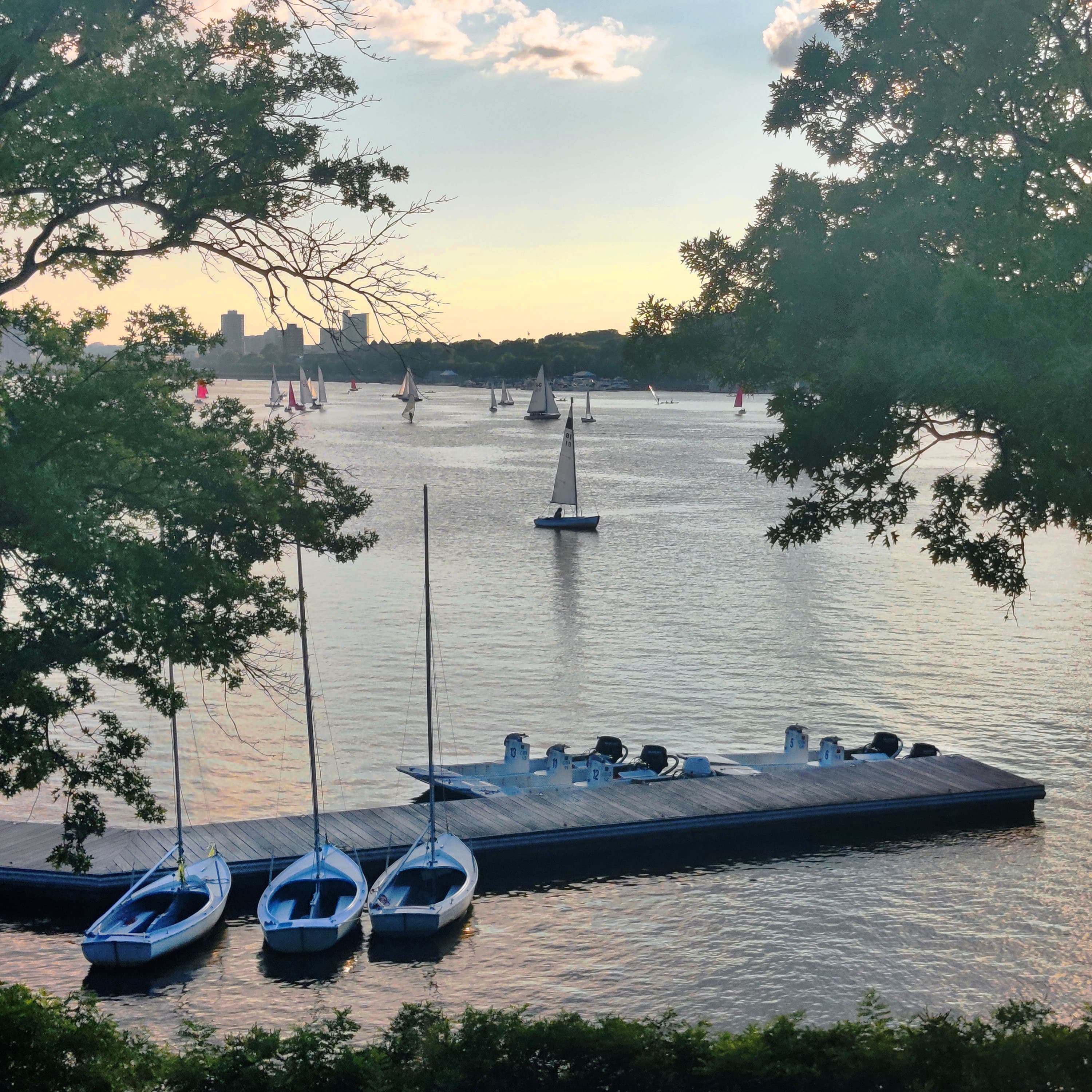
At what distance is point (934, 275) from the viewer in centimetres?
1471

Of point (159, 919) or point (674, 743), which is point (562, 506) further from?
point (159, 919)

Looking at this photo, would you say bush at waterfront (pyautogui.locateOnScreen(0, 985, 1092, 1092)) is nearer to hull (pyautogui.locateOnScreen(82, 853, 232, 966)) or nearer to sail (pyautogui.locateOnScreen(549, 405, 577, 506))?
hull (pyautogui.locateOnScreen(82, 853, 232, 966))

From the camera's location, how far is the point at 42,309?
1507 centimetres

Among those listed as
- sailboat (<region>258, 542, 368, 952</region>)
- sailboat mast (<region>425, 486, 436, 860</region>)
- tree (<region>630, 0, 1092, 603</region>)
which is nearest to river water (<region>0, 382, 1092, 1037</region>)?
sailboat (<region>258, 542, 368, 952</region>)

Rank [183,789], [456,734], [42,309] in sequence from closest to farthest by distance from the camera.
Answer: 1. [42,309]
2. [183,789]
3. [456,734]

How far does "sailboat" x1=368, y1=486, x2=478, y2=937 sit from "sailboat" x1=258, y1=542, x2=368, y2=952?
1.77 ft

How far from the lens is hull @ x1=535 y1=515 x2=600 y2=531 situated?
3460 inches

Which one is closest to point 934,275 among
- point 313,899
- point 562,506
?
point 313,899

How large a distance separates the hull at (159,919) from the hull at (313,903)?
1091 mm

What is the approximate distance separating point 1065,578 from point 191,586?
66786 mm

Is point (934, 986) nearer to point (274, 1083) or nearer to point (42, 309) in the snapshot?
point (274, 1083)

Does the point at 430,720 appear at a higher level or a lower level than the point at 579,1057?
lower

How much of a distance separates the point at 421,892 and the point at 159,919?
534 cm

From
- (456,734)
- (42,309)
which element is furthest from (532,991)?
(456,734)
